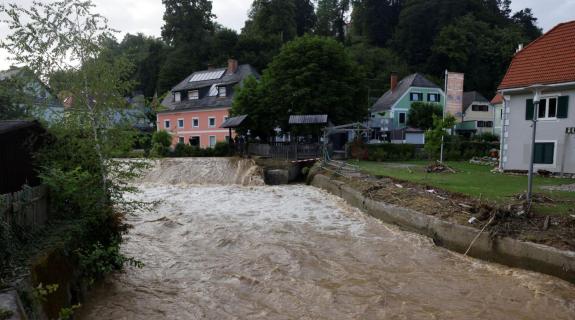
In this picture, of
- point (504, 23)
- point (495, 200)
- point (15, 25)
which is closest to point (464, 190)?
point (495, 200)

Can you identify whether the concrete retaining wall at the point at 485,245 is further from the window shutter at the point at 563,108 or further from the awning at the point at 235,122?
the awning at the point at 235,122

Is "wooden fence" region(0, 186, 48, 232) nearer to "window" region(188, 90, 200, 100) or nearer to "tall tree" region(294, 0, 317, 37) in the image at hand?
"window" region(188, 90, 200, 100)

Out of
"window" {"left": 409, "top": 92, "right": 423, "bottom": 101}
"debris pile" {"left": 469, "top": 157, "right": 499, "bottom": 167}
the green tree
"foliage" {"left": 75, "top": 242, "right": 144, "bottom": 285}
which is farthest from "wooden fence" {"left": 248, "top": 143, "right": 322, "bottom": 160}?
the green tree

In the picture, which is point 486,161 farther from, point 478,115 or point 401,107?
point 478,115

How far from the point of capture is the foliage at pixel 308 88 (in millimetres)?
29438

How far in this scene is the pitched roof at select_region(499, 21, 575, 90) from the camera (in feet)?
58.3

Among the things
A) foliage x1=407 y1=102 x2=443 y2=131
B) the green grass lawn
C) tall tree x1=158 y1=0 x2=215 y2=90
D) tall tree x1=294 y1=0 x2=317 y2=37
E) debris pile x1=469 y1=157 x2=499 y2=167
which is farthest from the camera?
tall tree x1=294 y1=0 x2=317 y2=37

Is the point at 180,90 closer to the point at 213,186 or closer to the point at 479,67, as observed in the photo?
the point at 213,186

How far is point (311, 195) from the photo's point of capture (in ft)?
63.9

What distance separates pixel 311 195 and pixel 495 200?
956 cm

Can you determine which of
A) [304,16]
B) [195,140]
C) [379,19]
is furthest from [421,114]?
[304,16]

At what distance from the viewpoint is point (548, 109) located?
18484 millimetres

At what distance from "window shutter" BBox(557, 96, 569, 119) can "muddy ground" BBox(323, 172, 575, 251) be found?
890cm

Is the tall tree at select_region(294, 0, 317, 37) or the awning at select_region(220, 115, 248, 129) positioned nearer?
the awning at select_region(220, 115, 248, 129)
